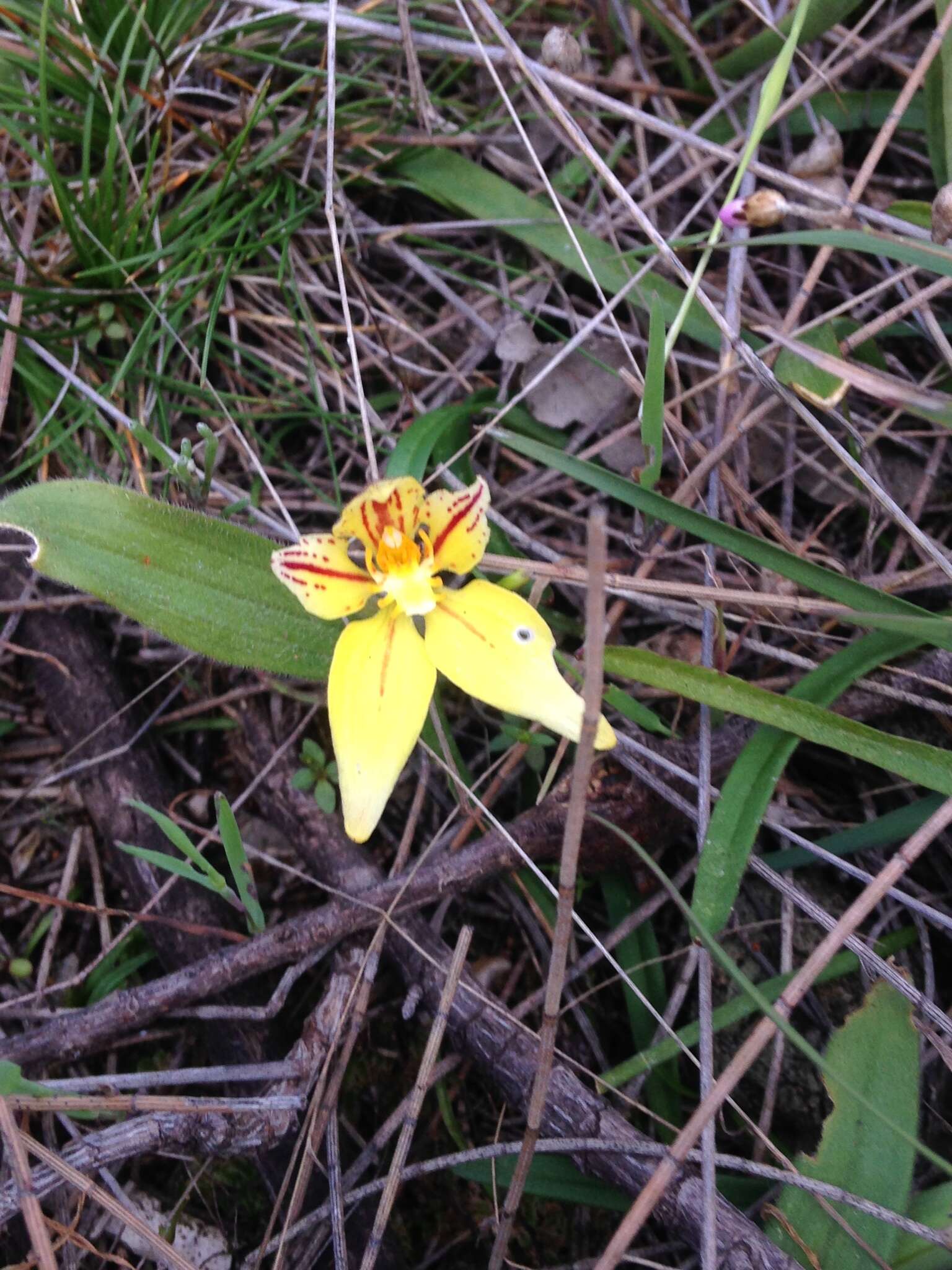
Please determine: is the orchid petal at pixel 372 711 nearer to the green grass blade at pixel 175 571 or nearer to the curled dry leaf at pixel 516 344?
the green grass blade at pixel 175 571

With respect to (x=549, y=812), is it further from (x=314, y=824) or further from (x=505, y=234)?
(x=505, y=234)

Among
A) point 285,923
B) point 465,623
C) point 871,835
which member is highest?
point 465,623

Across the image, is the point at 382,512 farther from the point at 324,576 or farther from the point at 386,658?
the point at 386,658

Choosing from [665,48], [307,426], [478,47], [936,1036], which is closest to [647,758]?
[936,1036]

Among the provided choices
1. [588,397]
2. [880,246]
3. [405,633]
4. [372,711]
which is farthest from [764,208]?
[372,711]

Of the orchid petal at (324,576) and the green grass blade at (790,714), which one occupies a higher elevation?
the orchid petal at (324,576)

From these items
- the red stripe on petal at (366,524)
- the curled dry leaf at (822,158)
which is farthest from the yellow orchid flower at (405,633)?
the curled dry leaf at (822,158)
